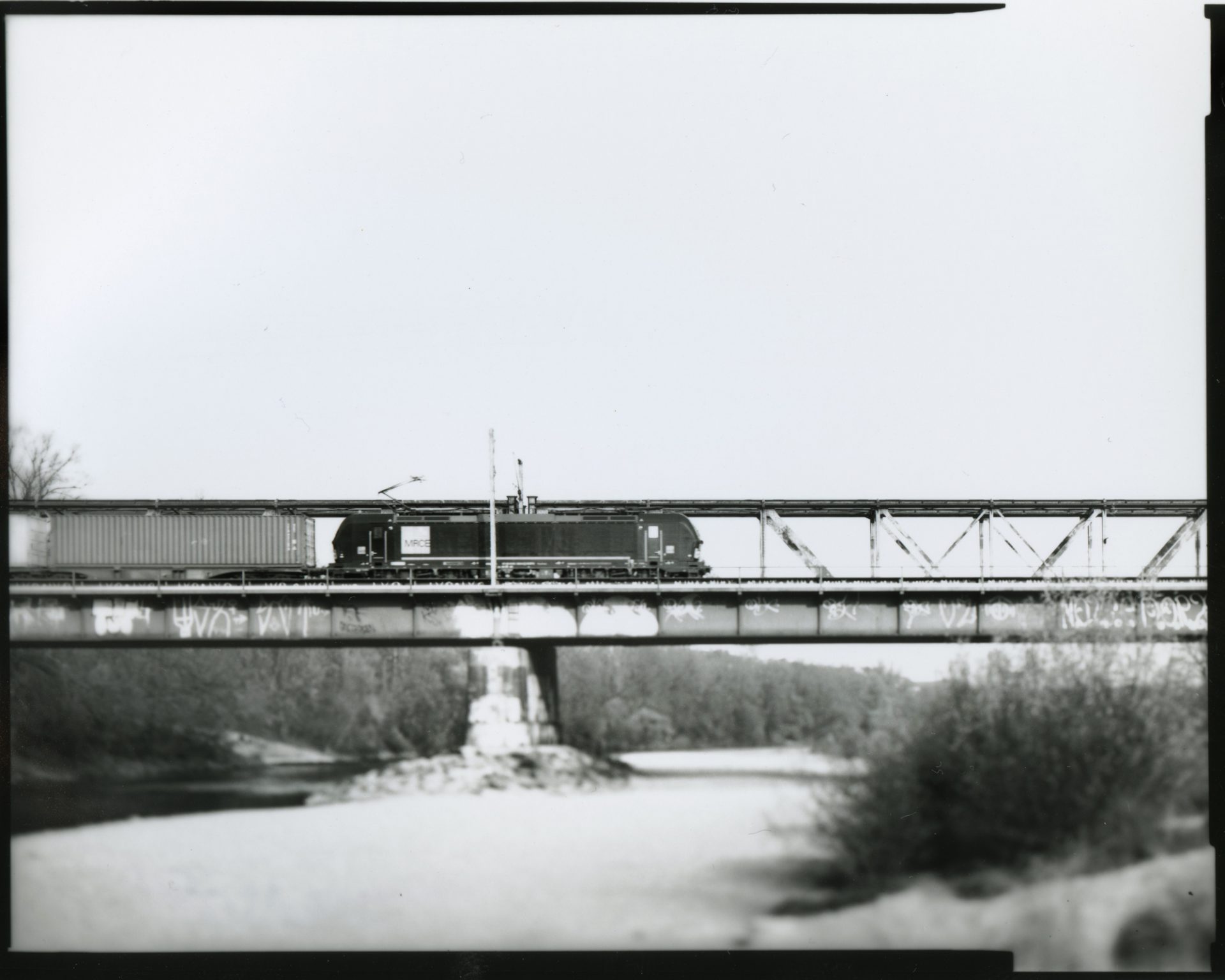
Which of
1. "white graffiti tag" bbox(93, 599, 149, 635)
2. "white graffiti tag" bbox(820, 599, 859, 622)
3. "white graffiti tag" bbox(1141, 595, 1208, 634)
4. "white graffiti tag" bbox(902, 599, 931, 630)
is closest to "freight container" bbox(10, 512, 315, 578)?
"white graffiti tag" bbox(93, 599, 149, 635)

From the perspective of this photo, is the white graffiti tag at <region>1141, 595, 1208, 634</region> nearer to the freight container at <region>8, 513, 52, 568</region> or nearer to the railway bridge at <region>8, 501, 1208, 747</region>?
the railway bridge at <region>8, 501, 1208, 747</region>

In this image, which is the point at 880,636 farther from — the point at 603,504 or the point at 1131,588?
the point at 603,504

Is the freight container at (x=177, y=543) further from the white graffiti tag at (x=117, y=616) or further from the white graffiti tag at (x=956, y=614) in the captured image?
the white graffiti tag at (x=956, y=614)

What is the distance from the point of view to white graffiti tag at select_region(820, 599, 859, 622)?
3169 cm

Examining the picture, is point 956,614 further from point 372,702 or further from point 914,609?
point 372,702

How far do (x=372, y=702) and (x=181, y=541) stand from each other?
Result: 1127cm

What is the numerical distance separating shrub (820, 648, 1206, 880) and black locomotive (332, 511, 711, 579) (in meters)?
16.9

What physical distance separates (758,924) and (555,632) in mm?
12164

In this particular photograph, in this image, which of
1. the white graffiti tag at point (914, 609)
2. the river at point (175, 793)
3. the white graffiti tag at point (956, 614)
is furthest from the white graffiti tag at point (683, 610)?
the river at point (175, 793)

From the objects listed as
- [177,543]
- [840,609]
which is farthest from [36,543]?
[840,609]

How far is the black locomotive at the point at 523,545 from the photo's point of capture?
3809 cm

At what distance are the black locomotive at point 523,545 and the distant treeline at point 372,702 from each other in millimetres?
5960

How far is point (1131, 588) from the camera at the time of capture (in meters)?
28.7

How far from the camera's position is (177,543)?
3588 centimetres
